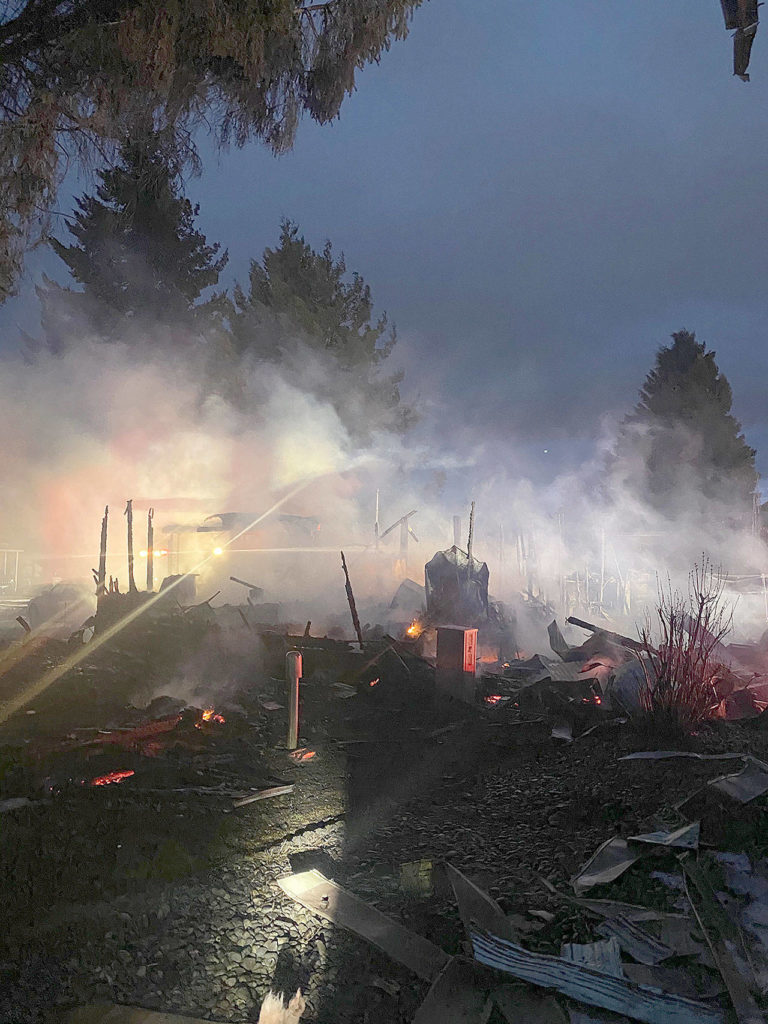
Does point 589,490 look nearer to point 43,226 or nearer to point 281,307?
point 281,307

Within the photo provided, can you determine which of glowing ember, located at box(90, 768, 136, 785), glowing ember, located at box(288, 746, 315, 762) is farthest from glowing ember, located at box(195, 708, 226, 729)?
glowing ember, located at box(90, 768, 136, 785)

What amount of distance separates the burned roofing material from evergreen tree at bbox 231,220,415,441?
1120 inches

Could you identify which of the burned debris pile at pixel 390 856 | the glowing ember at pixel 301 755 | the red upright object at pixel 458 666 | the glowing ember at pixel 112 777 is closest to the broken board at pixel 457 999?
the burned debris pile at pixel 390 856

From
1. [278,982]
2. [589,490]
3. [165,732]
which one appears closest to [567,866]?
[278,982]

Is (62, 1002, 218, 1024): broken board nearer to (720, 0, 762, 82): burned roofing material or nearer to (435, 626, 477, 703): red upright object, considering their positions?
(720, 0, 762, 82): burned roofing material

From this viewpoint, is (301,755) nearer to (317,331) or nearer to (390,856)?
(390,856)

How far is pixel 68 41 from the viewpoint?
500cm

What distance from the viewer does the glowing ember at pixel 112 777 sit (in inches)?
221

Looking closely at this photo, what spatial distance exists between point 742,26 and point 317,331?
95.2 ft

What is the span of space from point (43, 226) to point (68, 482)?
83.6 ft

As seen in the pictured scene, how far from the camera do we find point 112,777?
226 inches

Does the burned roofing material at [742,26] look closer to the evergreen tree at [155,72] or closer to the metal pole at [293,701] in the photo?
the evergreen tree at [155,72]

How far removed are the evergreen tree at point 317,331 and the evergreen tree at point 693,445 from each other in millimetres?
13669

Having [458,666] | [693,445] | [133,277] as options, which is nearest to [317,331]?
[133,277]
